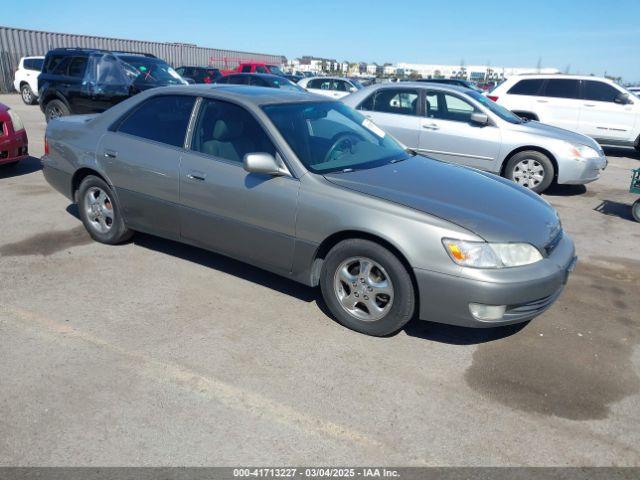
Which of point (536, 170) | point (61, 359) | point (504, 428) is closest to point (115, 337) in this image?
point (61, 359)

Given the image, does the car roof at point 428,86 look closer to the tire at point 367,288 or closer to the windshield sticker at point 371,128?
the windshield sticker at point 371,128

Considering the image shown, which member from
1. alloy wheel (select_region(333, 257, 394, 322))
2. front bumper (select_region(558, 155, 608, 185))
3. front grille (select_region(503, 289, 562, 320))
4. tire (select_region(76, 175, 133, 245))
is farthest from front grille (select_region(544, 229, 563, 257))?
front bumper (select_region(558, 155, 608, 185))

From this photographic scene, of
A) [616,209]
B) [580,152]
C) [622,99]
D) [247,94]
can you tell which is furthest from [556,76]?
[247,94]

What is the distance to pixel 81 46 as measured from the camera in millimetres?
27875

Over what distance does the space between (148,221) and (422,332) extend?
8.44 ft

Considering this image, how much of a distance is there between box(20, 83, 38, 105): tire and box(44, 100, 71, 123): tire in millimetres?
8961

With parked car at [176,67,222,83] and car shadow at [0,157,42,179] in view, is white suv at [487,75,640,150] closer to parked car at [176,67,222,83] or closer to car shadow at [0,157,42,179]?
car shadow at [0,157,42,179]

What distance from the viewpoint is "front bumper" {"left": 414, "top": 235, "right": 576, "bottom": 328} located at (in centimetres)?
329

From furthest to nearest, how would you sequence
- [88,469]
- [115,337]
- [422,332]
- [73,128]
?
[73,128] < [422,332] < [115,337] < [88,469]

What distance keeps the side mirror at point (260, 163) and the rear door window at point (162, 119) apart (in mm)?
964

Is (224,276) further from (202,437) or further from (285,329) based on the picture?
(202,437)

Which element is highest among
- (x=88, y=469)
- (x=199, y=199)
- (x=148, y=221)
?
(x=199, y=199)

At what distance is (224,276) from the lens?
4.70 meters

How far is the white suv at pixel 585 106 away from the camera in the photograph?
39.3ft
